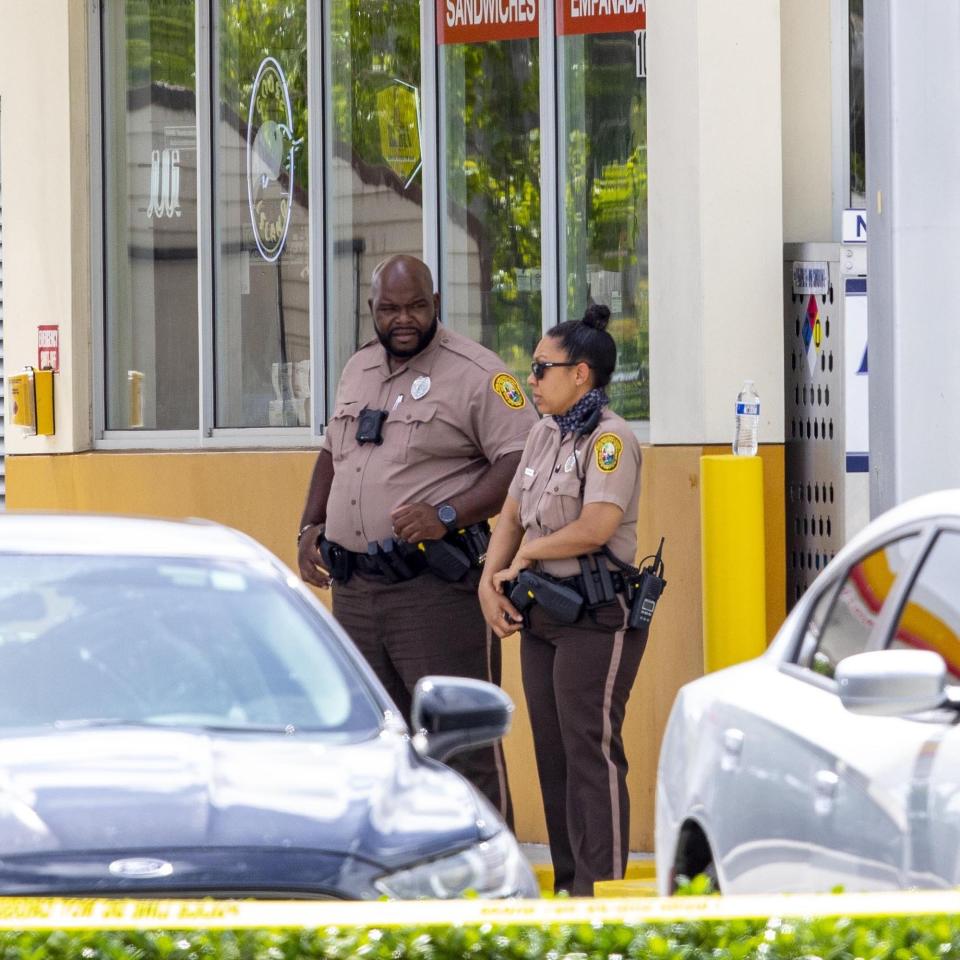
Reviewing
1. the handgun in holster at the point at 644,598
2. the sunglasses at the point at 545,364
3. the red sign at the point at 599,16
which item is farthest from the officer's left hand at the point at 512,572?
the red sign at the point at 599,16

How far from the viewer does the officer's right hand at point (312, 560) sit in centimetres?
698

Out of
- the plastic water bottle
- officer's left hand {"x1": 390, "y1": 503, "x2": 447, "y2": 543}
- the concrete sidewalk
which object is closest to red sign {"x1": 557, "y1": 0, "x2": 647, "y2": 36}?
the plastic water bottle

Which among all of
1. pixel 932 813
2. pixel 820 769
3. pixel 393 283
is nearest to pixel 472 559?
pixel 393 283

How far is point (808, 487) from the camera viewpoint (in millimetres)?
7941

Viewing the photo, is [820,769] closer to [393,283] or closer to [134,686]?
[134,686]

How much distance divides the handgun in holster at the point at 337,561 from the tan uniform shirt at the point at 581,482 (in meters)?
0.68

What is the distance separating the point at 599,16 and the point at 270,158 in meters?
1.93

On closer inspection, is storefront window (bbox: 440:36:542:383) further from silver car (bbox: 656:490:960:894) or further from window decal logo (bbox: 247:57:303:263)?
silver car (bbox: 656:490:960:894)

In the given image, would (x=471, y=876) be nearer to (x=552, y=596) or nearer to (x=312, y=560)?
(x=552, y=596)

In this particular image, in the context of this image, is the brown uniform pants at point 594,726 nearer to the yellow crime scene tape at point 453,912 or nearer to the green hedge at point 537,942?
the yellow crime scene tape at point 453,912

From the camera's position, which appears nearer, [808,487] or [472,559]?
[472,559]

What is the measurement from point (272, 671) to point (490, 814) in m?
0.68

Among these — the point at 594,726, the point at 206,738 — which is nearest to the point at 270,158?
the point at 594,726

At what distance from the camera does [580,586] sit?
6.30 meters
